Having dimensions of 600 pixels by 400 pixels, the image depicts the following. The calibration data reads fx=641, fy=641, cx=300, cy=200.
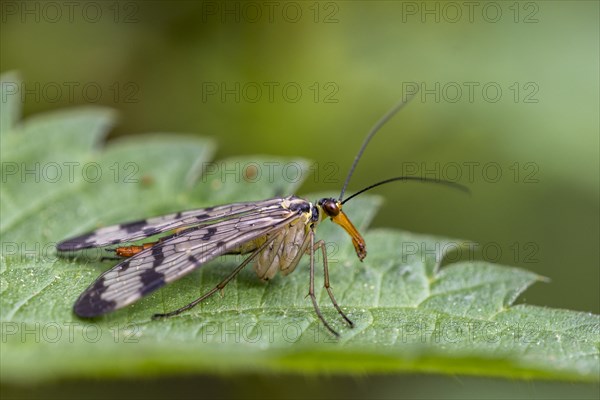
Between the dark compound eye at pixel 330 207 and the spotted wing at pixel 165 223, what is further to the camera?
the dark compound eye at pixel 330 207

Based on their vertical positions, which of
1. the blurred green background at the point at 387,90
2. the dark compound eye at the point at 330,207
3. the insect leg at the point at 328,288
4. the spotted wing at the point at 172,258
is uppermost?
the blurred green background at the point at 387,90

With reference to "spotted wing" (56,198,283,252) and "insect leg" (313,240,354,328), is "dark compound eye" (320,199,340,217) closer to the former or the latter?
"insect leg" (313,240,354,328)

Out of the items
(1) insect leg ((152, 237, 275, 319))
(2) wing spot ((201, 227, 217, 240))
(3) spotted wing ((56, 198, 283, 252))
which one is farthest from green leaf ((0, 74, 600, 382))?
(2) wing spot ((201, 227, 217, 240))

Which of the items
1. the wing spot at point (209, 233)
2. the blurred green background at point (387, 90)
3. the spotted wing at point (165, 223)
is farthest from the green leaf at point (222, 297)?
the blurred green background at point (387, 90)

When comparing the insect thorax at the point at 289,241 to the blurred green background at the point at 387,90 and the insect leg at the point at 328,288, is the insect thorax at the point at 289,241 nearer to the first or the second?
the insect leg at the point at 328,288

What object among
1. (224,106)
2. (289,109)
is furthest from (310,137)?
(224,106)

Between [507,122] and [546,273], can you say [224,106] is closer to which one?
[507,122]

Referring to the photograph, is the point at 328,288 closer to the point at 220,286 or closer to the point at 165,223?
the point at 220,286
